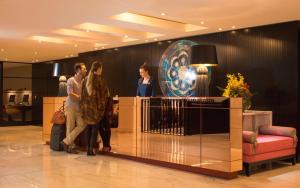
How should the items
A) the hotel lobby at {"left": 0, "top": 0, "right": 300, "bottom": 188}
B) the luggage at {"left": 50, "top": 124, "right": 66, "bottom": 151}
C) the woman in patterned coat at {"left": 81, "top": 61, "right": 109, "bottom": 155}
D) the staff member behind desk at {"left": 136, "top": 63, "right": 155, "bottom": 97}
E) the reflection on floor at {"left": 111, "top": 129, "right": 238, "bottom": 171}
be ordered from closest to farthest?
the hotel lobby at {"left": 0, "top": 0, "right": 300, "bottom": 188} < the reflection on floor at {"left": 111, "top": 129, "right": 238, "bottom": 171} < the woman in patterned coat at {"left": 81, "top": 61, "right": 109, "bottom": 155} < the luggage at {"left": 50, "top": 124, "right": 66, "bottom": 151} < the staff member behind desk at {"left": 136, "top": 63, "right": 155, "bottom": 97}

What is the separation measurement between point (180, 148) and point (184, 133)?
0.47 m

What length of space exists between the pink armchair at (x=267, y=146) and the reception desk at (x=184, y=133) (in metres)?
0.23

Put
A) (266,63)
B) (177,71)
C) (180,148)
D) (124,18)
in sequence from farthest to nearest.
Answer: (177,71)
(266,63)
(124,18)
(180,148)

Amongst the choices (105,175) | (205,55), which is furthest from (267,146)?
(205,55)

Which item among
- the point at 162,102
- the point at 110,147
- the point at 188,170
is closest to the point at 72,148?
the point at 110,147

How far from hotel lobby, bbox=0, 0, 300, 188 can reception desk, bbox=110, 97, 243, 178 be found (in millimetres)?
19

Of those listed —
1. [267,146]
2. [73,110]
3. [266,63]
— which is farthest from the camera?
[266,63]

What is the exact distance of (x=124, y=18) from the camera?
7141mm

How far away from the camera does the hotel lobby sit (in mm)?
5129

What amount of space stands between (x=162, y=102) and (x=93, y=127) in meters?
1.33

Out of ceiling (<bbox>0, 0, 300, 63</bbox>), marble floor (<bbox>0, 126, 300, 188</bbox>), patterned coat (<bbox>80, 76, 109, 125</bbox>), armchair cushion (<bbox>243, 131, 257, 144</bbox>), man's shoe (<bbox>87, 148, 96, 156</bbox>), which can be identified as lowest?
marble floor (<bbox>0, 126, 300, 188</bbox>)

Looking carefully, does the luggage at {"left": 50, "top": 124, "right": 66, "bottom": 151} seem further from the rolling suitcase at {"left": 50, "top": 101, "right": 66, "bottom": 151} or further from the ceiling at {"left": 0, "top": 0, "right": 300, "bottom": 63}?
the ceiling at {"left": 0, "top": 0, "right": 300, "bottom": 63}

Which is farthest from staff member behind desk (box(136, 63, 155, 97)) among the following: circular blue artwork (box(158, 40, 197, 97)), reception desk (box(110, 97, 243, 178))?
circular blue artwork (box(158, 40, 197, 97))

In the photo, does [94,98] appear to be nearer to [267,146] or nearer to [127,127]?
[127,127]
